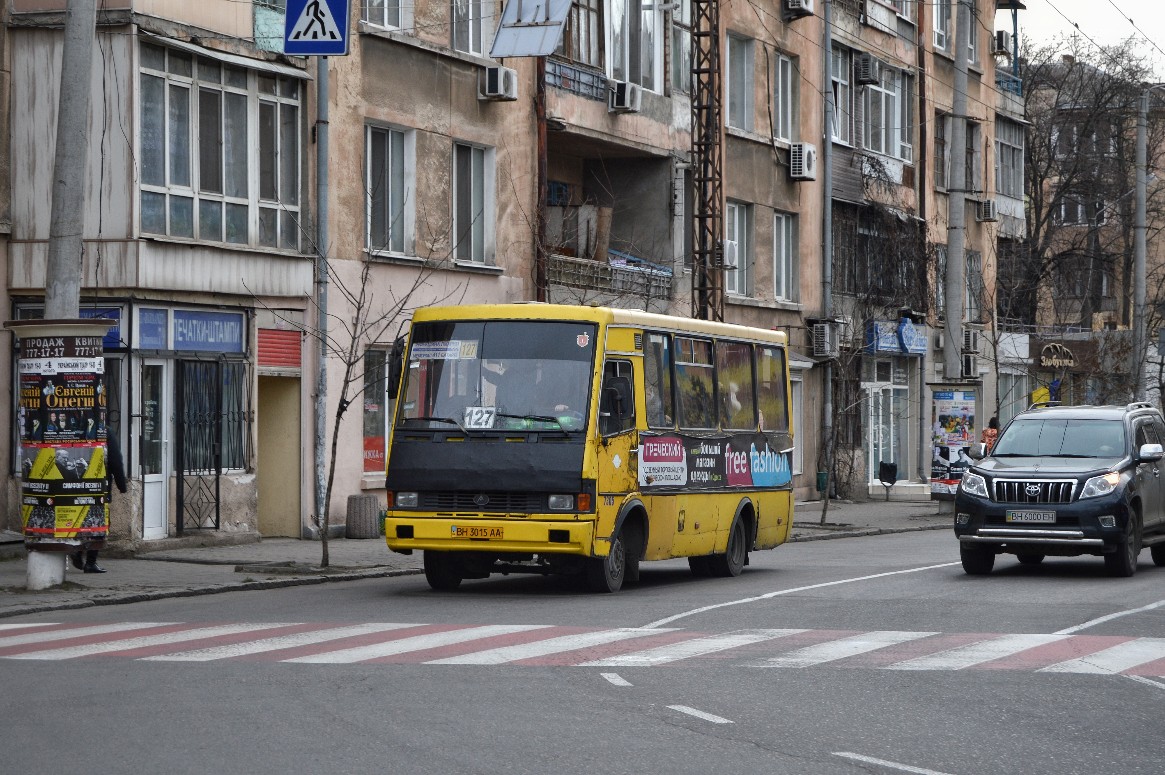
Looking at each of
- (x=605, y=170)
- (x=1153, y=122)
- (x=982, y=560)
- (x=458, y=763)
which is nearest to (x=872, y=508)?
(x=605, y=170)

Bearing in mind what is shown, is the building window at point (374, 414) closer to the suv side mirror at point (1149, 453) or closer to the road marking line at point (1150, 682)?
the suv side mirror at point (1149, 453)

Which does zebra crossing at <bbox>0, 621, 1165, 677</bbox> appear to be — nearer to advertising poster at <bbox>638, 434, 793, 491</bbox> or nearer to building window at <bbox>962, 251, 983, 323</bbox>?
advertising poster at <bbox>638, 434, 793, 491</bbox>

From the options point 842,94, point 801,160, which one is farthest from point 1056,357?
point 801,160

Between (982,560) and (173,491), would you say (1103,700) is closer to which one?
(982,560)

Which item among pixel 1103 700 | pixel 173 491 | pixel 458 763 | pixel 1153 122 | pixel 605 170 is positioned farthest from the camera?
pixel 1153 122

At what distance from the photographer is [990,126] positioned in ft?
173

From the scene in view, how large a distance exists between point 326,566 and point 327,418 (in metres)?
6.39

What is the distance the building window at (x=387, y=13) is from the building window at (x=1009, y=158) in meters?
28.7

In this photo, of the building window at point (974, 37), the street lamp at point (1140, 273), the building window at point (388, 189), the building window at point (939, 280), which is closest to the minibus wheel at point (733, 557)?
the building window at point (388, 189)

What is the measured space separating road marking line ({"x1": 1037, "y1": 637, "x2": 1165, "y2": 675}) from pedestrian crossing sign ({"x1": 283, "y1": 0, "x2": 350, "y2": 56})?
12.1m

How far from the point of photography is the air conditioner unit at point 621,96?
110 ft

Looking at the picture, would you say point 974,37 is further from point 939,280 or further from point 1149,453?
point 1149,453

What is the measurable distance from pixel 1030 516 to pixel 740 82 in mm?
20940

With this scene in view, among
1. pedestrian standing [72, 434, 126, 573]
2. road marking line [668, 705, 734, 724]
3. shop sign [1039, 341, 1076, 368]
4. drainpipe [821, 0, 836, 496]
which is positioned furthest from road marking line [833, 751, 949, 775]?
shop sign [1039, 341, 1076, 368]
